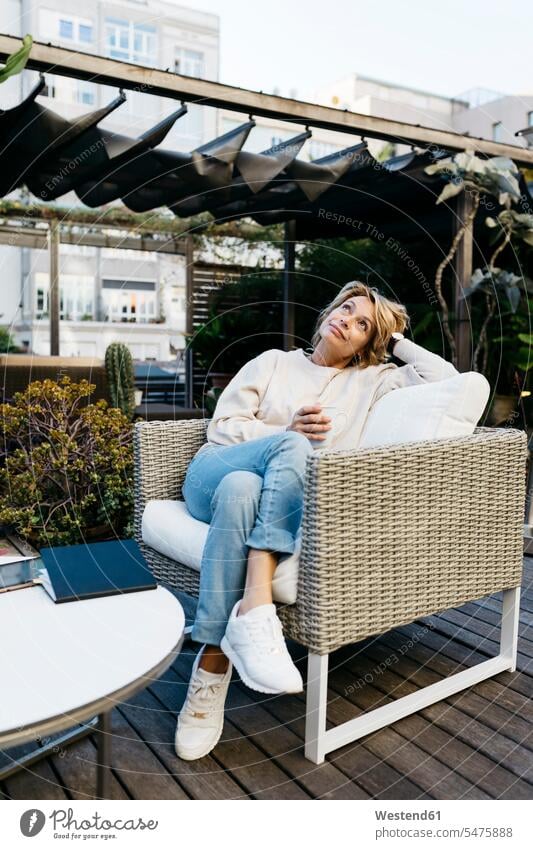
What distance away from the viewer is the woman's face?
194 cm

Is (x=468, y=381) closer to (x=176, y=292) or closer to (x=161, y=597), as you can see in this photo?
(x=161, y=597)

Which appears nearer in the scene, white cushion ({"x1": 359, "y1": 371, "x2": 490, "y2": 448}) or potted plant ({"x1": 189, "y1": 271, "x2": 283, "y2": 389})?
white cushion ({"x1": 359, "y1": 371, "x2": 490, "y2": 448})

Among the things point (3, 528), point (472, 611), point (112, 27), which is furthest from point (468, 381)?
point (112, 27)

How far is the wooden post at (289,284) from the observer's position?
485 cm

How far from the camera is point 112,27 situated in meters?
8.05

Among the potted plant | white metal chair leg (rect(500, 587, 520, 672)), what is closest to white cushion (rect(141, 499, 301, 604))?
white metal chair leg (rect(500, 587, 520, 672))

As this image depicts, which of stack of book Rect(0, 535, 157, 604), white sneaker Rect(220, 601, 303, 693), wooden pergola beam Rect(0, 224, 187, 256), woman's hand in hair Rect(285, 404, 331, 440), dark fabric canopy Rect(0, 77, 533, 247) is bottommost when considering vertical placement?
white sneaker Rect(220, 601, 303, 693)

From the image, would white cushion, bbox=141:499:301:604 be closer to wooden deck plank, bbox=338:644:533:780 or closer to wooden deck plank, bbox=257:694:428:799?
wooden deck plank, bbox=257:694:428:799

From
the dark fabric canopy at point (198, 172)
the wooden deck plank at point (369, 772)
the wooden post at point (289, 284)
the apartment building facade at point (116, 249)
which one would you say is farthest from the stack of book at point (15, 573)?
the apartment building facade at point (116, 249)

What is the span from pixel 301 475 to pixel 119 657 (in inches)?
23.8

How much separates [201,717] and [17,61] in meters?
2.16

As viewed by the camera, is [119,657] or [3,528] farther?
[3,528]

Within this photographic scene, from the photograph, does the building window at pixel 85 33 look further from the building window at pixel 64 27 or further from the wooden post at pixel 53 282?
the wooden post at pixel 53 282
